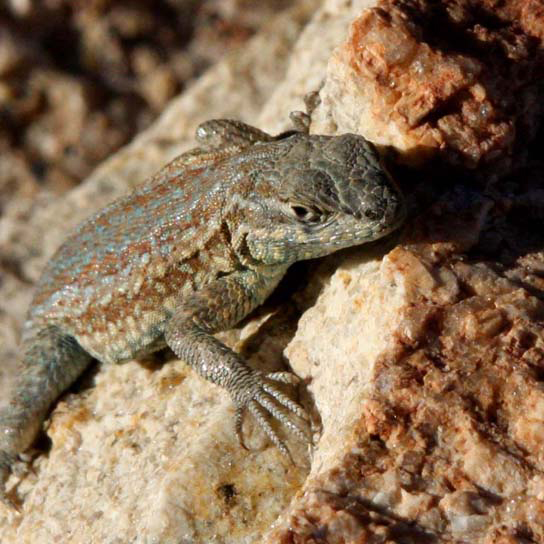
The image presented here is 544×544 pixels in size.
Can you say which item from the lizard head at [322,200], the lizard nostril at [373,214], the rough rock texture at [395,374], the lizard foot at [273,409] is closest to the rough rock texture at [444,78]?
the rough rock texture at [395,374]

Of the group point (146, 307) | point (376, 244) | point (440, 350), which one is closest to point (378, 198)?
point (376, 244)

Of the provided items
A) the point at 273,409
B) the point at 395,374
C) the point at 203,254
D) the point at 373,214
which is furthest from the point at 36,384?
the point at 395,374

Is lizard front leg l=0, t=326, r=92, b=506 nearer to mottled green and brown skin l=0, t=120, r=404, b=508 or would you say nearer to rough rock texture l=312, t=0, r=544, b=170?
mottled green and brown skin l=0, t=120, r=404, b=508

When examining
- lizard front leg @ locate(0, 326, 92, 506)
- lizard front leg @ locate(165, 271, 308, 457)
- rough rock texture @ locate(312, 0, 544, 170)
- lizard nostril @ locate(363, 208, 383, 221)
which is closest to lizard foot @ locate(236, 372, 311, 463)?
lizard front leg @ locate(165, 271, 308, 457)

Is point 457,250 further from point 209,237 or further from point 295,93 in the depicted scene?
point 295,93

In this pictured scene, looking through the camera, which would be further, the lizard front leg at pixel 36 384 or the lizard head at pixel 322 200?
the lizard front leg at pixel 36 384

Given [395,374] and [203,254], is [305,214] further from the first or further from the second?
[395,374]

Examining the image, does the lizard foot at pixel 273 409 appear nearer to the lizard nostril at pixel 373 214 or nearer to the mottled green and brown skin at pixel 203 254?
the mottled green and brown skin at pixel 203 254
